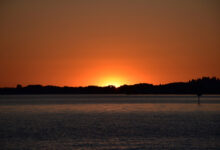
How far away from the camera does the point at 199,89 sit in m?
176

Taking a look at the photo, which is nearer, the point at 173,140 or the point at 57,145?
the point at 57,145

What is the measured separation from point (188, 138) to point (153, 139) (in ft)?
16.2

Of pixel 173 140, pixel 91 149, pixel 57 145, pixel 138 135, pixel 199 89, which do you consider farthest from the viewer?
pixel 199 89

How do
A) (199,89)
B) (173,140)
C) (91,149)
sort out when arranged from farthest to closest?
(199,89) < (173,140) < (91,149)

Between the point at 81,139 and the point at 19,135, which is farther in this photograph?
the point at 19,135

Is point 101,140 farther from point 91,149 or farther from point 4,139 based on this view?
point 4,139

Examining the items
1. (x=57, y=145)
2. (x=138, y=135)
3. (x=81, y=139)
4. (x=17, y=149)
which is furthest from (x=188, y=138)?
(x=17, y=149)

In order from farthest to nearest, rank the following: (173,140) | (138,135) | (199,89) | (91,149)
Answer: (199,89) → (138,135) → (173,140) → (91,149)

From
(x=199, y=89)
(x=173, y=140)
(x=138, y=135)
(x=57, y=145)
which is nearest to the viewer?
(x=57, y=145)

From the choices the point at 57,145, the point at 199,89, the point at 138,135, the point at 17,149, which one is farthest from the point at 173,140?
the point at 199,89

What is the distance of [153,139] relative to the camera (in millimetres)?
46625

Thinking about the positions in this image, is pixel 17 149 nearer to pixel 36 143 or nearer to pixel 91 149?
pixel 36 143

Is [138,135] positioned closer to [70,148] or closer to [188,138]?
[188,138]

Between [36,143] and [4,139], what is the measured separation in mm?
5962
